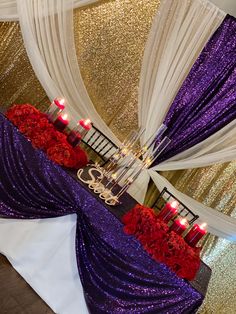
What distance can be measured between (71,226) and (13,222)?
0.47 meters

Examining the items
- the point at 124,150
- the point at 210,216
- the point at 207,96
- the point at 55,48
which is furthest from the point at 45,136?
the point at 210,216

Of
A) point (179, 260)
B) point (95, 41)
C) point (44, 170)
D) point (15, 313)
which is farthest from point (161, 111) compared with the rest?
point (15, 313)

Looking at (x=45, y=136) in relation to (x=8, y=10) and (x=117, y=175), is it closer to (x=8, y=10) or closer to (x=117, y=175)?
(x=117, y=175)

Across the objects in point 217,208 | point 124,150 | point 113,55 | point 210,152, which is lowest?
point 124,150

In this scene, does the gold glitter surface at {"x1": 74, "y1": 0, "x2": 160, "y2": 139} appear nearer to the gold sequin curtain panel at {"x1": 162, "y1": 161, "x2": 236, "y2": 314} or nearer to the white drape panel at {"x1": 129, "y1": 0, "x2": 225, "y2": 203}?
the white drape panel at {"x1": 129, "y1": 0, "x2": 225, "y2": 203}

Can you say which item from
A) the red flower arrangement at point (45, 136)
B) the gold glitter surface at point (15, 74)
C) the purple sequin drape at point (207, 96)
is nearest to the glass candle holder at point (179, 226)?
the red flower arrangement at point (45, 136)

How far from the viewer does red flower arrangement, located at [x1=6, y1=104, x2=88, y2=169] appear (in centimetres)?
297

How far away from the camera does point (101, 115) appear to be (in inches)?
185

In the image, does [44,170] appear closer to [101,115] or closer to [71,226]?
[71,226]

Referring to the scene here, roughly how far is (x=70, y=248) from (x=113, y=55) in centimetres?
234

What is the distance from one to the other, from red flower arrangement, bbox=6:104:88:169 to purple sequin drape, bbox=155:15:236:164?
140 cm

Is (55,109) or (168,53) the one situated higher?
(168,53)

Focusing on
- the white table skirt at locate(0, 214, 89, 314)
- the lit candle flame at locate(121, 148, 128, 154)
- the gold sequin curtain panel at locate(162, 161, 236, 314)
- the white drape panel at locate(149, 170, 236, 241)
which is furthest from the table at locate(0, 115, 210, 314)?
the gold sequin curtain panel at locate(162, 161, 236, 314)

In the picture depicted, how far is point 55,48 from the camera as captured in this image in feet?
14.2
